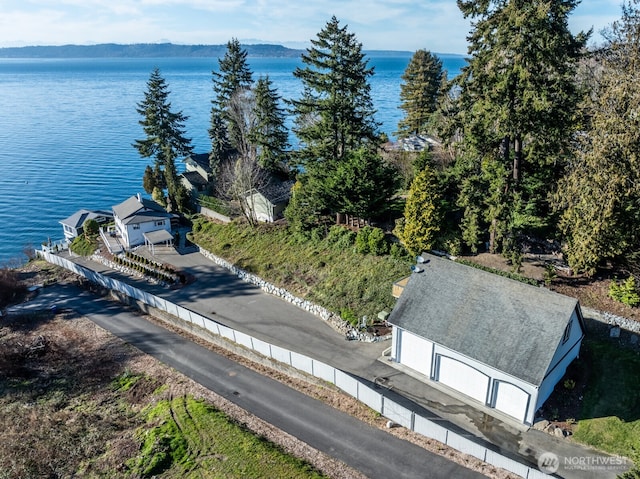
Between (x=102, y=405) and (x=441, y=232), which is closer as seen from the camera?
(x=102, y=405)

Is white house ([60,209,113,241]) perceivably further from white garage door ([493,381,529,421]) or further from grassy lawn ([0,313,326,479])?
white garage door ([493,381,529,421])

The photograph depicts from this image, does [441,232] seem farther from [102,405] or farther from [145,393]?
[102,405]

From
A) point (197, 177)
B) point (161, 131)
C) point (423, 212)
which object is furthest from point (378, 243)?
point (161, 131)

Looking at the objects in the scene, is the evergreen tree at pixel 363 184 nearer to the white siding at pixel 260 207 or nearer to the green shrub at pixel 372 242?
the green shrub at pixel 372 242

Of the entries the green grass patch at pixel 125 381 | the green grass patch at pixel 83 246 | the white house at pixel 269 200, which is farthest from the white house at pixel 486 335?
the green grass patch at pixel 83 246

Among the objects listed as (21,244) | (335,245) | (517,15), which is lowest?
(21,244)

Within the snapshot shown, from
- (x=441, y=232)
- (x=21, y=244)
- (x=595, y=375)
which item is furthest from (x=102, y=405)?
(x=21, y=244)

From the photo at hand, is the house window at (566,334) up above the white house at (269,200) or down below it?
below
